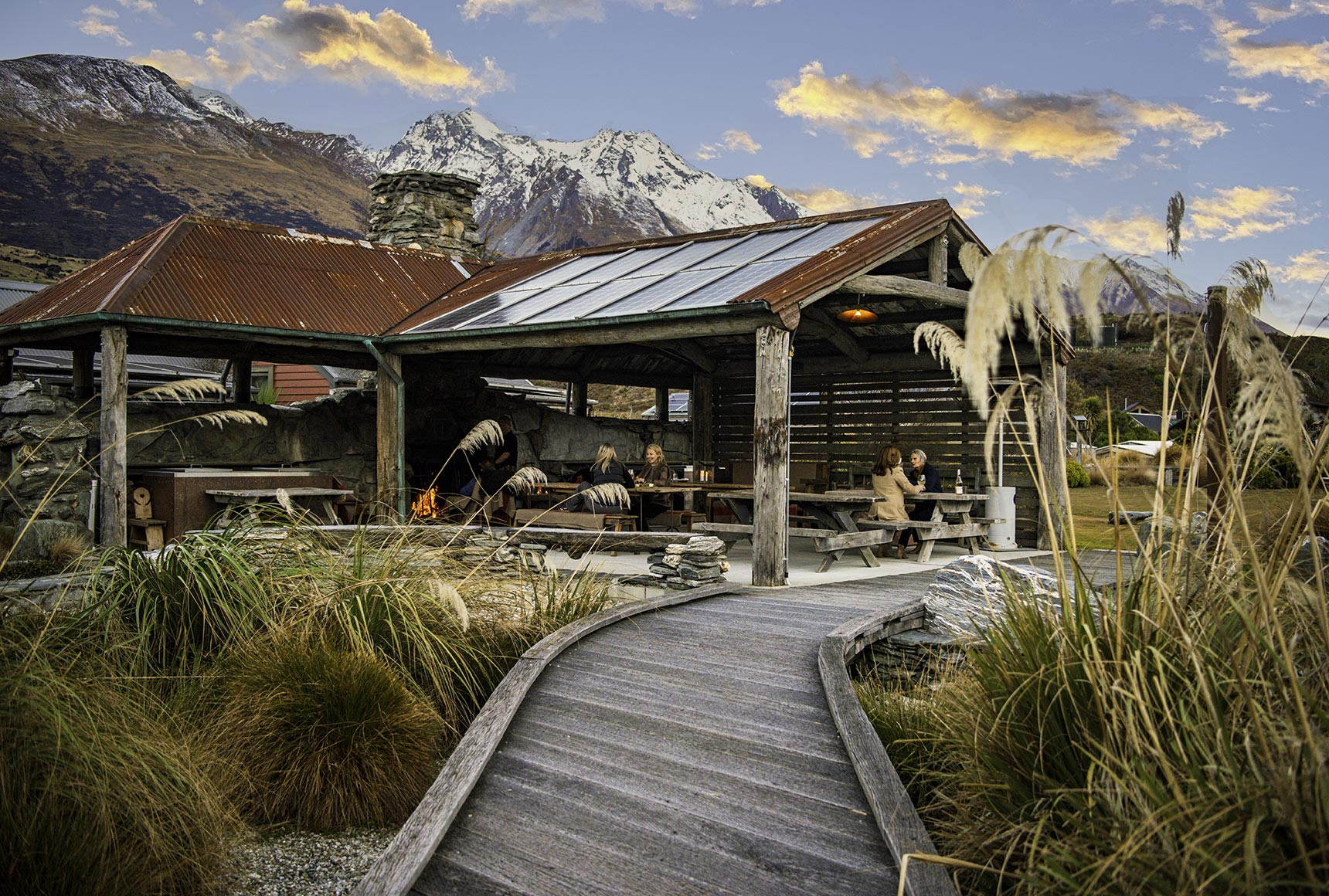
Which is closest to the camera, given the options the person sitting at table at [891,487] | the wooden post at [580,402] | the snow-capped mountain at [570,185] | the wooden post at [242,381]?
the person sitting at table at [891,487]

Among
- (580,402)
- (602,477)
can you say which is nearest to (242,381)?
(580,402)

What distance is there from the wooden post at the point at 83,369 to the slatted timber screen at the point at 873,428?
7991mm

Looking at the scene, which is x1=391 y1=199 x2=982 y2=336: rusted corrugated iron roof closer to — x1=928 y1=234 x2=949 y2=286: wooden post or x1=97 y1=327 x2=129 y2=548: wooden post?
x1=928 y1=234 x2=949 y2=286: wooden post

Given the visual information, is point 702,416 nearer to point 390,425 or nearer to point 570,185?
point 390,425

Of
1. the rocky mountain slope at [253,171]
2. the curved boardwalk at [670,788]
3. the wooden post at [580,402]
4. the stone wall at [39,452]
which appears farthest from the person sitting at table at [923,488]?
A: the rocky mountain slope at [253,171]

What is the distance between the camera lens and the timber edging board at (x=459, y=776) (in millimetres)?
3615

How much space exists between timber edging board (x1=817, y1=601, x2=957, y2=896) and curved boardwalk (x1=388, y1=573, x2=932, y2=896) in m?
0.06

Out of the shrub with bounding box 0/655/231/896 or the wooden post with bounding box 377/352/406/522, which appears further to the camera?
the wooden post with bounding box 377/352/406/522

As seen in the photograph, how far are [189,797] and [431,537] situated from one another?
9.39 ft

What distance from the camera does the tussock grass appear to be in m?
2.29

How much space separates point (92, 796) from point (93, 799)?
1 cm

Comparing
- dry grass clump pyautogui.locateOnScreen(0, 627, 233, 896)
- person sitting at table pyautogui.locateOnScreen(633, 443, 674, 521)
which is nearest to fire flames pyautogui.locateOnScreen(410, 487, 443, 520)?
person sitting at table pyautogui.locateOnScreen(633, 443, 674, 521)

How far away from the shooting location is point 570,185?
399 feet

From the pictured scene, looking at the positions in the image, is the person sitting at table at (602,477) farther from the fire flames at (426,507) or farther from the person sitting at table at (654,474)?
the fire flames at (426,507)
